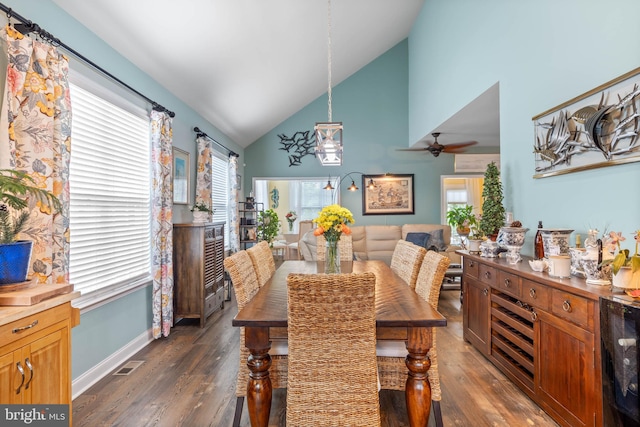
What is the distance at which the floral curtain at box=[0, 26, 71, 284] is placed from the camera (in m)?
1.76

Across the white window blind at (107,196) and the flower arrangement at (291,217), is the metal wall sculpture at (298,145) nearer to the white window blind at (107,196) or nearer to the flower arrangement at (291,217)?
the flower arrangement at (291,217)

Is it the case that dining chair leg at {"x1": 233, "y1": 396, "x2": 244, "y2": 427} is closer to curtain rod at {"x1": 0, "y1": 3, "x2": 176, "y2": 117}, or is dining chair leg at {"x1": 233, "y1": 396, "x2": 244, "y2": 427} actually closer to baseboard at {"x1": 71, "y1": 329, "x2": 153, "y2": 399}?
baseboard at {"x1": 71, "y1": 329, "x2": 153, "y2": 399}

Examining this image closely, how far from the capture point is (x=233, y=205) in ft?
19.1

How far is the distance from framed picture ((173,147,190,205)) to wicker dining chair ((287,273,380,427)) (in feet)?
9.30

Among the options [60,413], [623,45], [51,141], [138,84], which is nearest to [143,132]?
[138,84]

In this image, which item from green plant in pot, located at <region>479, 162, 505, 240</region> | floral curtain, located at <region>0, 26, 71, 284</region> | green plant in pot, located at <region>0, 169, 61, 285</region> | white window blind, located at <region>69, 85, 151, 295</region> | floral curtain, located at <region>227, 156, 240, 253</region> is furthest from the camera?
floral curtain, located at <region>227, 156, 240, 253</region>

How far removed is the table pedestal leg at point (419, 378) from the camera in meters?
1.70

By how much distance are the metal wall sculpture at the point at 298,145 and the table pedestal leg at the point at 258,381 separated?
5504mm

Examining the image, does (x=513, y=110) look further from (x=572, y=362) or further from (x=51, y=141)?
(x=51, y=141)

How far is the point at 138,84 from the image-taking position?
10.2 ft

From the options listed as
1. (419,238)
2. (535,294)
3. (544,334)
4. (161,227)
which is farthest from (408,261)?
(419,238)

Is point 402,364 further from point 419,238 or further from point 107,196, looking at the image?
point 419,238

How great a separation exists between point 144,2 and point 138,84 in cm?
84

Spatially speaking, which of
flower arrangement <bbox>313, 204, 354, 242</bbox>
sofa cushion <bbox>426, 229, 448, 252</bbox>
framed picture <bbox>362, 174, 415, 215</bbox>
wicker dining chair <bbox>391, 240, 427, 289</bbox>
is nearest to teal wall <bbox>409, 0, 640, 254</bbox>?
wicker dining chair <bbox>391, 240, 427, 289</bbox>
